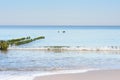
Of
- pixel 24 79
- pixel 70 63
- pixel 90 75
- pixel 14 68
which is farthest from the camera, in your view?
pixel 70 63

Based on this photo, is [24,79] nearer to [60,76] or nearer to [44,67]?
[60,76]

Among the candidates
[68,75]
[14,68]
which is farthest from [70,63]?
[68,75]

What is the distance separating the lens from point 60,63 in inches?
829

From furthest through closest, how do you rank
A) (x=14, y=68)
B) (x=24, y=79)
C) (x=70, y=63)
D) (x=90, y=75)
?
(x=70, y=63), (x=14, y=68), (x=90, y=75), (x=24, y=79)

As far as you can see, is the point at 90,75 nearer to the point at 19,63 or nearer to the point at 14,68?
the point at 14,68

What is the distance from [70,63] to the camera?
69.0ft

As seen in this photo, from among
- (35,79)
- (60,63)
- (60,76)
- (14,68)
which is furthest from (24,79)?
(60,63)

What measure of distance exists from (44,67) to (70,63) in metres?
2.18

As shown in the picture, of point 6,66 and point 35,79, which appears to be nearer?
point 35,79

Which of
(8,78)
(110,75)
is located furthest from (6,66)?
(110,75)

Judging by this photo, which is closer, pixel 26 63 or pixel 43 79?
pixel 43 79

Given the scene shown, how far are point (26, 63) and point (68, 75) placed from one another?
647 cm

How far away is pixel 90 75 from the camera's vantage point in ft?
49.8

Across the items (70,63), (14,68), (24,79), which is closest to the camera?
(24,79)
